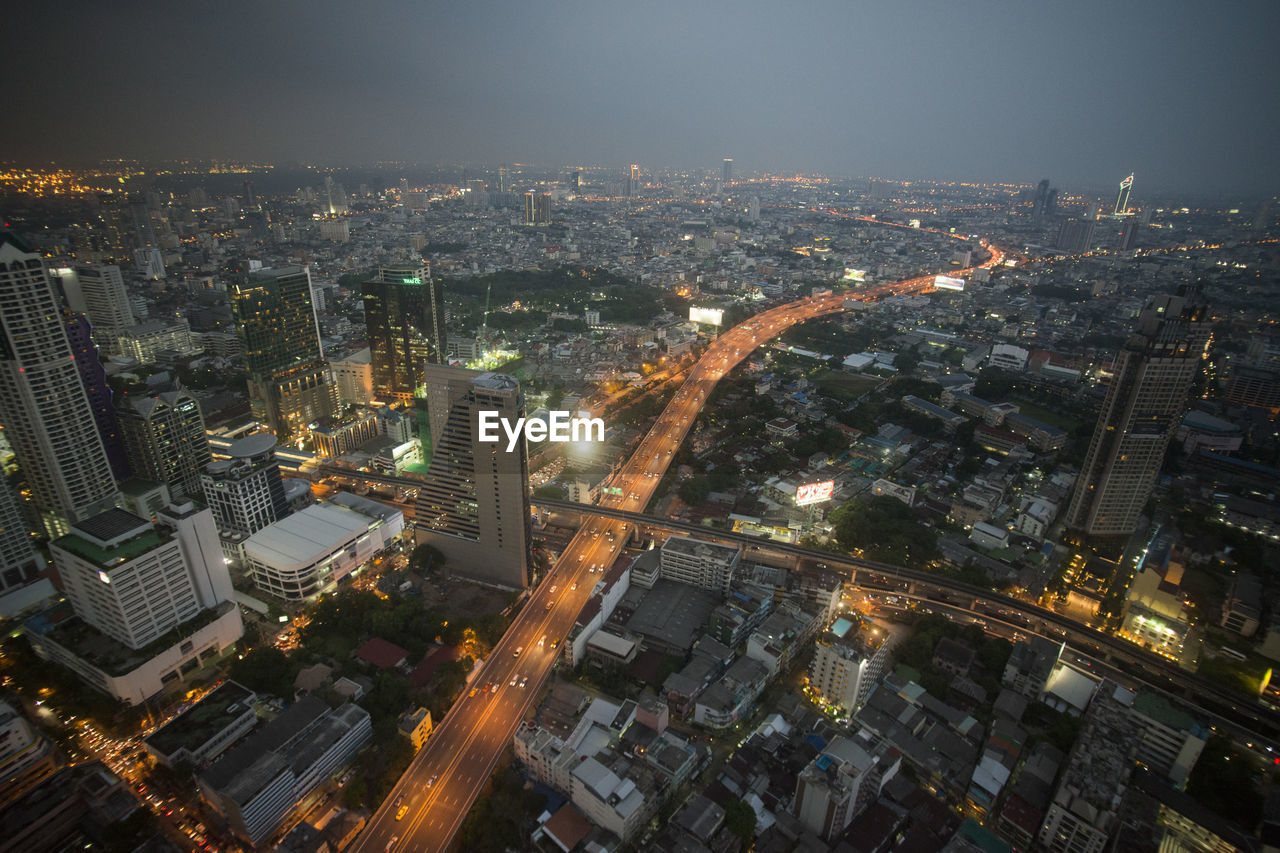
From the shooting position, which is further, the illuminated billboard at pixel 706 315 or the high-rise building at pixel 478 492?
the illuminated billboard at pixel 706 315

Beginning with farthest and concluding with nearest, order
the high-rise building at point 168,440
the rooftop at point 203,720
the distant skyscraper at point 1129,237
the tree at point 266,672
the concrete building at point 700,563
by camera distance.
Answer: the distant skyscraper at point 1129,237 < the high-rise building at point 168,440 < the concrete building at point 700,563 < the tree at point 266,672 < the rooftop at point 203,720

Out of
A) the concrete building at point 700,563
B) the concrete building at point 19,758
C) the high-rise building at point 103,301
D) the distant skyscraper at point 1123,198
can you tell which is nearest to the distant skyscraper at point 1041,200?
the distant skyscraper at point 1123,198

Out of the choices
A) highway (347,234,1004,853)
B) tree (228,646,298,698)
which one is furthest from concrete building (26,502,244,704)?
highway (347,234,1004,853)

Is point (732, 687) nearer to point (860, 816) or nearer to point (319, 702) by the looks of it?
point (860, 816)

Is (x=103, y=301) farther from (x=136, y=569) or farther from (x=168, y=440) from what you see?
(x=136, y=569)

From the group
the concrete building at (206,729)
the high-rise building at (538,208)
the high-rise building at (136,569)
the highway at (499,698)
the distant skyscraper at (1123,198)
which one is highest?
the distant skyscraper at (1123,198)

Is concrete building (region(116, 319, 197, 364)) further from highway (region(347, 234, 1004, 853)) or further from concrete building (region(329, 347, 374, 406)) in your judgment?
highway (region(347, 234, 1004, 853))

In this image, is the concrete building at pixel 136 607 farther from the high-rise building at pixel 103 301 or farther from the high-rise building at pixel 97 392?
the high-rise building at pixel 103 301

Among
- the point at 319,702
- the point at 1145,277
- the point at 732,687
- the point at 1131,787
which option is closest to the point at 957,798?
the point at 1131,787

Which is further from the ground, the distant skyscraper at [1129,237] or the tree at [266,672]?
the distant skyscraper at [1129,237]
